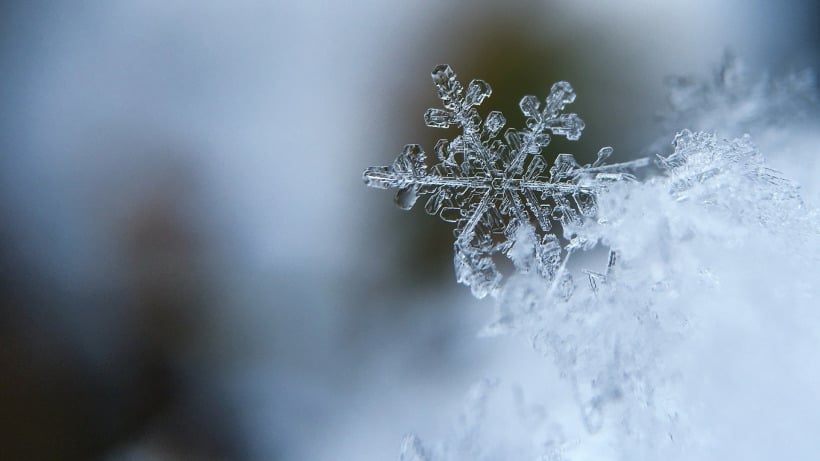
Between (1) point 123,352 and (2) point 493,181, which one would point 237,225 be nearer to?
(1) point 123,352

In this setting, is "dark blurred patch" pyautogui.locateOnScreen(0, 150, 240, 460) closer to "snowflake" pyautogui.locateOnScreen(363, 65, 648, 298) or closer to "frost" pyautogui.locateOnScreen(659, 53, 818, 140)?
"snowflake" pyautogui.locateOnScreen(363, 65, 648, 298)

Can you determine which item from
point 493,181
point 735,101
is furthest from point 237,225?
point 735,101

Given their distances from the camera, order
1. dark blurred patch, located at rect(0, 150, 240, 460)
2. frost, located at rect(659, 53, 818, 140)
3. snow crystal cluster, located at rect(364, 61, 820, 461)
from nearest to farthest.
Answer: snow crystal cluster, located at rect(364, 61, 820, 461) → dark blurred patch, located at rect(0, 150, 240, 460) → frost, located at rect(659, 53, 818, 140)

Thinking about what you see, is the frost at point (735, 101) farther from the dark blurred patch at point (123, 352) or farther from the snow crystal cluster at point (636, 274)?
the dark blurred patch at point (123, 352)

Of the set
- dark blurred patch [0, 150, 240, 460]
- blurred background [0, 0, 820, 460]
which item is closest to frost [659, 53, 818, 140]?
blurred background [0, 0, 820, 460]

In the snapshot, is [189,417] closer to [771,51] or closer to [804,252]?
[804,252]

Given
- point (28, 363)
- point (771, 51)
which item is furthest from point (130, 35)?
point (771, 51)
